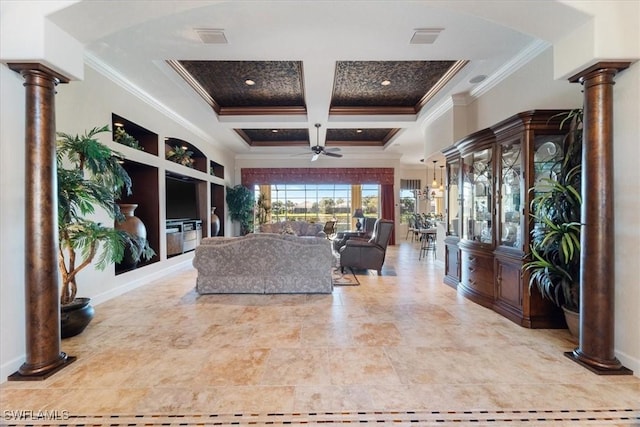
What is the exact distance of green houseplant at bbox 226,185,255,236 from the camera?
943cm

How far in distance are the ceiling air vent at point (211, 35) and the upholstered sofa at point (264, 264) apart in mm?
2394

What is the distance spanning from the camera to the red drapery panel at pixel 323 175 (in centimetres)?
1027

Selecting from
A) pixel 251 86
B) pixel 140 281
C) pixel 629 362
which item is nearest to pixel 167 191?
pixel 140 281

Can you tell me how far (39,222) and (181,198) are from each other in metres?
4.63

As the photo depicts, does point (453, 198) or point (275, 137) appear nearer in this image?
point (453, 198)

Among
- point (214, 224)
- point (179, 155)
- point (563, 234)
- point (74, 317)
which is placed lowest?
point (74, 317)

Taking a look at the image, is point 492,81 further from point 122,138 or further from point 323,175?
point 323,175

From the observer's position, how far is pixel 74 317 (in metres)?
2.85

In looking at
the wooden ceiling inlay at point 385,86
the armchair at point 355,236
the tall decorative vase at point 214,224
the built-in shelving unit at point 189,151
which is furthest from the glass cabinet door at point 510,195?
the tall decorative vase at point 214,224

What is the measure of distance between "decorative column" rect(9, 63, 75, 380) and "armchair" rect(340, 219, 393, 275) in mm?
4300

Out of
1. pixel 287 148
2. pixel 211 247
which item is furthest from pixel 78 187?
pixel 287 148

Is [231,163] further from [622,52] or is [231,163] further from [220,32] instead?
[622,52]

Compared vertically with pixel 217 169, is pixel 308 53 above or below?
above

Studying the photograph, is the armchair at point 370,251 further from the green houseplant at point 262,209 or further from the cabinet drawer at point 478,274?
the green houseplant at point 262,209
